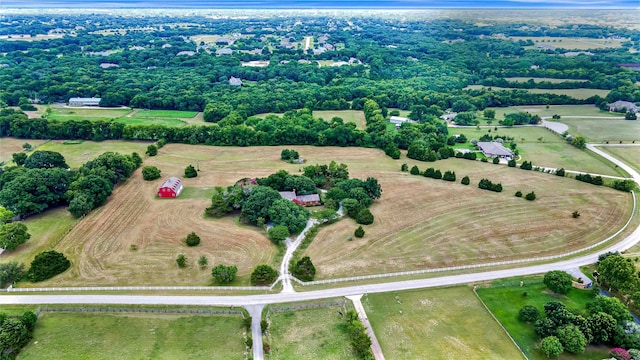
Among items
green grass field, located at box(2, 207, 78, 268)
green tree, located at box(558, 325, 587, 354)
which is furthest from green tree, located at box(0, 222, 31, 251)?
green tree, located at box(558, 325, 587, 354)

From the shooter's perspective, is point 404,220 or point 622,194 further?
point 622,194

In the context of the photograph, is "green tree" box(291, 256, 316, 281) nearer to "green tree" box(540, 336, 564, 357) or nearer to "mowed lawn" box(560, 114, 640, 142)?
"green tree" box(540, 336, 564, 357)

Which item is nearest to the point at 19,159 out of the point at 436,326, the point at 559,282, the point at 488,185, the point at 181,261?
the point at 181,261

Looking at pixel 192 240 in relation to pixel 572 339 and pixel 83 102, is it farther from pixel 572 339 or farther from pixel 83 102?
pixel 83 102

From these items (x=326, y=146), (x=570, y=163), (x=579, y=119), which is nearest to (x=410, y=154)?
(x=326, y=146)

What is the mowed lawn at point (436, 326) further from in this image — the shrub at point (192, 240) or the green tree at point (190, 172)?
the green tree at point (190, 172)

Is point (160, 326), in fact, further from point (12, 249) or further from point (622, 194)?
point (622, 194)
